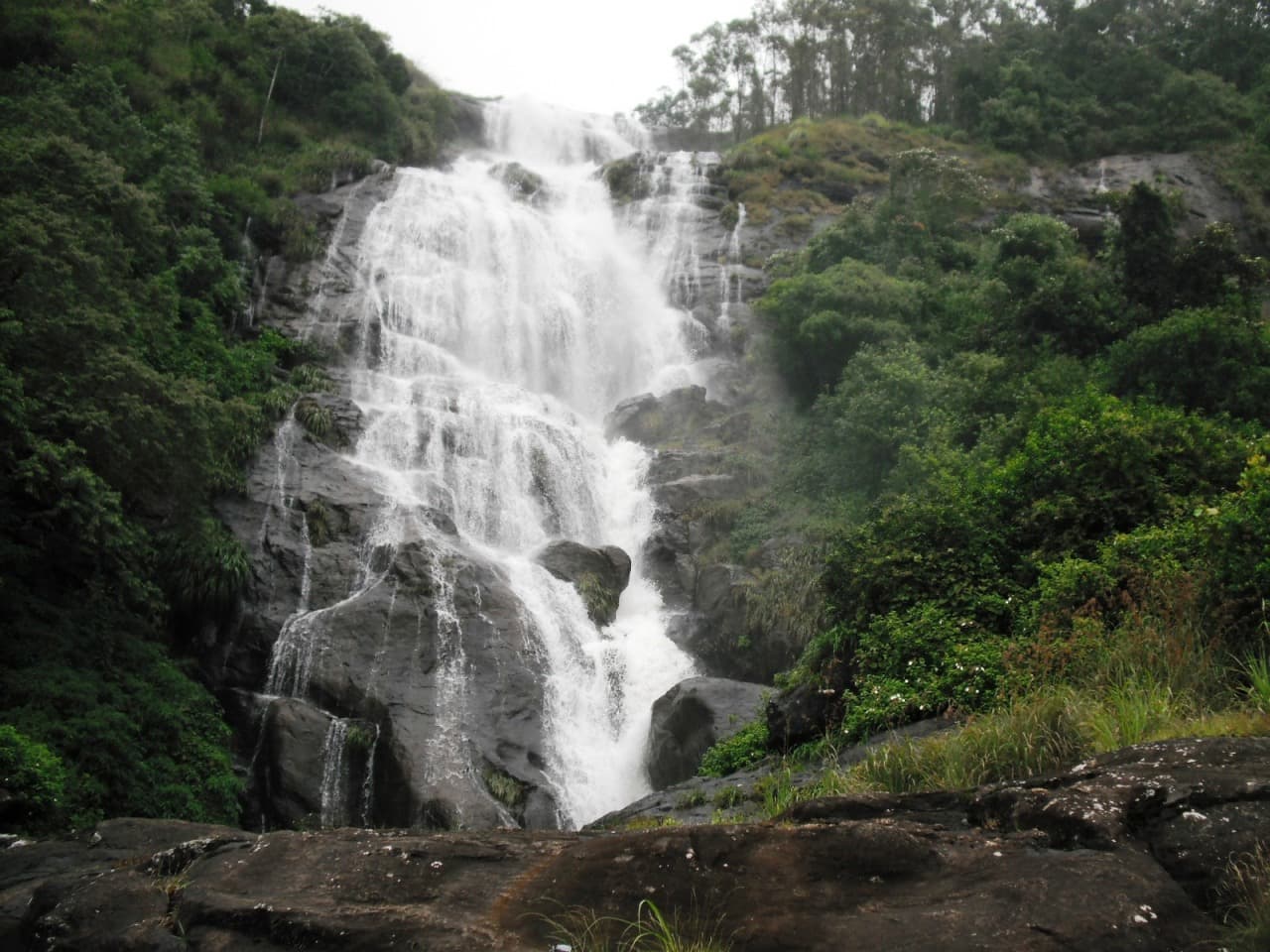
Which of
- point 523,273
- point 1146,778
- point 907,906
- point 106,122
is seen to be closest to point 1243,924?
point 1146,778

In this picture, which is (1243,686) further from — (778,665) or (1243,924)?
(778,665)

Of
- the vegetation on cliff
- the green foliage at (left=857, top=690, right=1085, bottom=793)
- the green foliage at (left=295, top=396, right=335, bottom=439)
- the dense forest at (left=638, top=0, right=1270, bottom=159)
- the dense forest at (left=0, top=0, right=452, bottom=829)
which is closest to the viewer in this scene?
the green foliage at (left=857, top=690, right=1085, bottom=793)

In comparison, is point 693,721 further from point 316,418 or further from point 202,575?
point 316,418

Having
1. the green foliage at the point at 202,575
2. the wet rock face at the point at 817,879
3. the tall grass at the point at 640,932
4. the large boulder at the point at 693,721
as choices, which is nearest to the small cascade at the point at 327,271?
the green foliage at the point at 202,575

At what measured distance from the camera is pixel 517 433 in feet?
72.4

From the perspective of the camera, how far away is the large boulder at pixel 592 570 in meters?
18.3

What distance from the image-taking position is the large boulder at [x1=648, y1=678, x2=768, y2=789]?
13641 mm

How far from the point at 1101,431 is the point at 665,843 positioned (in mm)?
8254

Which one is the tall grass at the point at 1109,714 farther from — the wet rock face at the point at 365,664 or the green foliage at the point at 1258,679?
the wet rock face at the point at 365,664

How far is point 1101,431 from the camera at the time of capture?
10.8 metres

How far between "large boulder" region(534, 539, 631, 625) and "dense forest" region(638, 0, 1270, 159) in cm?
2632

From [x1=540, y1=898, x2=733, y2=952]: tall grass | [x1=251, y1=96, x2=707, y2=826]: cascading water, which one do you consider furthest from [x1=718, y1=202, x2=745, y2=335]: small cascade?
[x1=540, y1=898, x2=733, y2=952]: tall grass

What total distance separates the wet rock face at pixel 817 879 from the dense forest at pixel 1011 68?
3645cm

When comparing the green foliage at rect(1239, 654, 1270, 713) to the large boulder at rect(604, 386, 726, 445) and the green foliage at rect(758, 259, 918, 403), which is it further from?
the large boulder at rect(604, 386, 726, 445)
